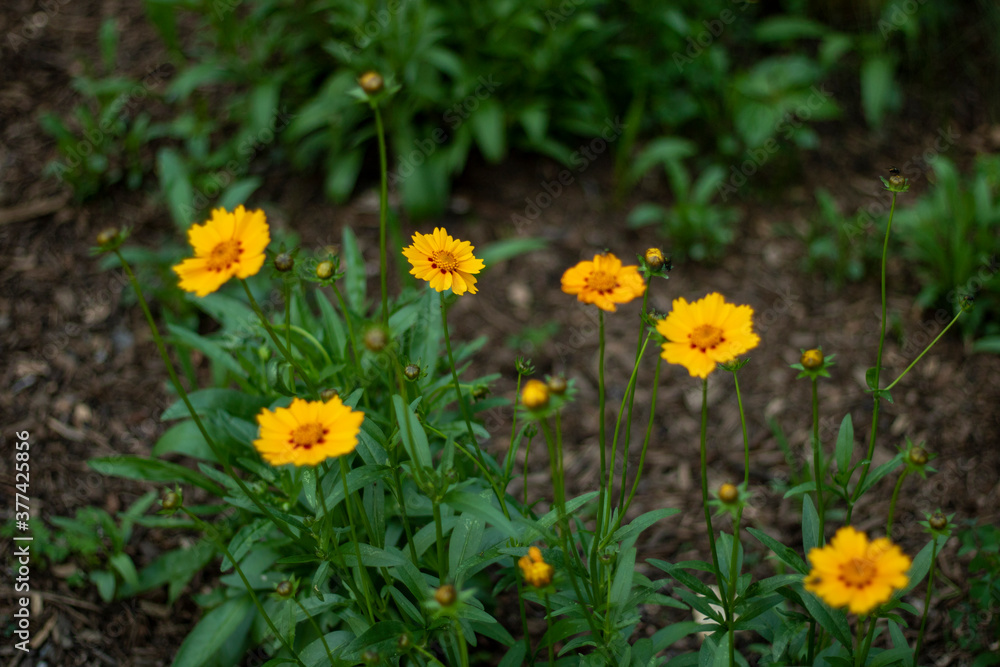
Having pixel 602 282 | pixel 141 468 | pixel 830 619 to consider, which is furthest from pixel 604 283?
pixel 141 468

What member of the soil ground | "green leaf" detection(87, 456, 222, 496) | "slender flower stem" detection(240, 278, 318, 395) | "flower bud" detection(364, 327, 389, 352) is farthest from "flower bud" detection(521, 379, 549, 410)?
the soil ground

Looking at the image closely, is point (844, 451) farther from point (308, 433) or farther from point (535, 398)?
point (308, 433)

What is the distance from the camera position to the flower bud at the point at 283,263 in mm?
1583

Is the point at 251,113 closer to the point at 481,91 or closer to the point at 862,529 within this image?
the point at 481,91

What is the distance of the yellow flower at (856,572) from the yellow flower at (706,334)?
36 centimetres

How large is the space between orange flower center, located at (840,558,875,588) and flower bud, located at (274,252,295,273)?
1.16 meters

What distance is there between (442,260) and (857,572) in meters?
0.96

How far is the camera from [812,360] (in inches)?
55.8

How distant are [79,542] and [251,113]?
78.6 inches

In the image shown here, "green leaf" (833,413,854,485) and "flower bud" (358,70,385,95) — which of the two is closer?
"flower bud" (358,70,385,95)

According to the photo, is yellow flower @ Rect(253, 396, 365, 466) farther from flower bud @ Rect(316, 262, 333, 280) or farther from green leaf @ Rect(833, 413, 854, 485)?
green leaf @ Rect(833, 413, 854, 485)

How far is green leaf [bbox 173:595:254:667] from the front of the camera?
6.70 feet

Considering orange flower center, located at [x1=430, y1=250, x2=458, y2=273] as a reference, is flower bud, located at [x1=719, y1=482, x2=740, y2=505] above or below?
below

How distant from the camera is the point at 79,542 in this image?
2365 millimetres
